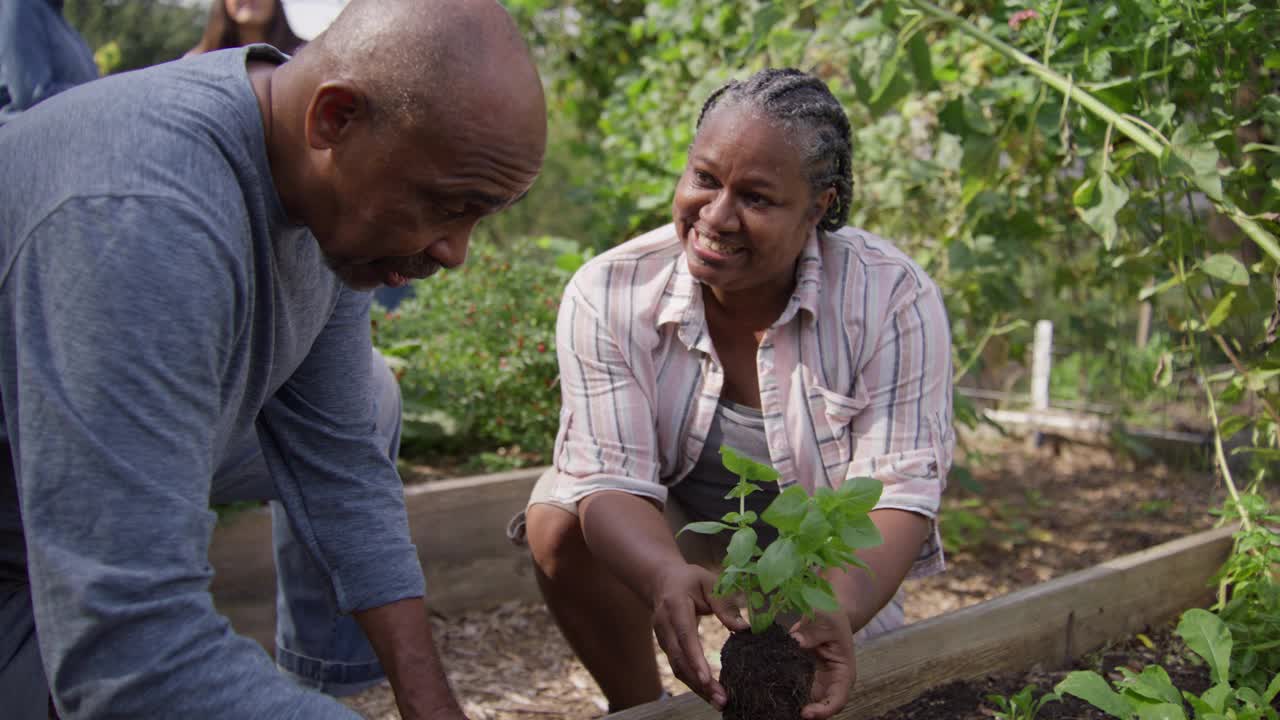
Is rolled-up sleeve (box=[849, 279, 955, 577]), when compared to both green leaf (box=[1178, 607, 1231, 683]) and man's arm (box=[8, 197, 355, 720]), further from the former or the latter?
man's arm (box=[8, 197, 355, 720])

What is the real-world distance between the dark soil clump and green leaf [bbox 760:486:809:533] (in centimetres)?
24

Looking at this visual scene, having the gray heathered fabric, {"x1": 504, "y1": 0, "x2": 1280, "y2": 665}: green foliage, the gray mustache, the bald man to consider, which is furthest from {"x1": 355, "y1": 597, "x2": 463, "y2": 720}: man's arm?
{"x1": 504, "y1": 0, "x2": 1280, "y2": 665}: green foliage

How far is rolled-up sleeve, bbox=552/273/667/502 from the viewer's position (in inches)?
82.2

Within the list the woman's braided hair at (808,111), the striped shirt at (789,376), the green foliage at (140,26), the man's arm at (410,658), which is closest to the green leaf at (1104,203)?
the striped shirt at (789,376)

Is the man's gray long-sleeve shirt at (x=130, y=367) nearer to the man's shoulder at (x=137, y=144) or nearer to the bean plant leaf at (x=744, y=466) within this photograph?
the man's shoulder at (x=137, y=144)

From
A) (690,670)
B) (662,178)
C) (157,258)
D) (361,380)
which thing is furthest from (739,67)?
(157,258)

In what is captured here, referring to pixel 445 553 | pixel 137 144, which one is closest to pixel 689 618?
pixel 137 144

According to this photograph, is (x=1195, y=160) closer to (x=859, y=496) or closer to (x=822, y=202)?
(x=822, y=202)

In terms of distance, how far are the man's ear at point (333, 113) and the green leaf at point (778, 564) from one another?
77 cm

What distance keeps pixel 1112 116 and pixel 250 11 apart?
260cm

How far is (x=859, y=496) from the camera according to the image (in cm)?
150

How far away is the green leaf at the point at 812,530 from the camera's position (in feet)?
4.81

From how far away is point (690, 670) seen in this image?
5.47 ft

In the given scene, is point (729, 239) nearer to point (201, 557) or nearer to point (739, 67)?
point (201, 557)
